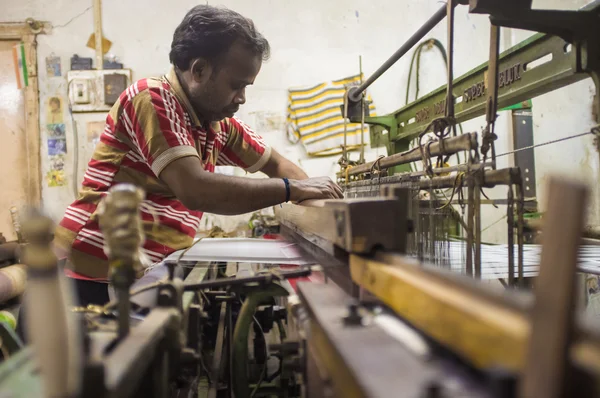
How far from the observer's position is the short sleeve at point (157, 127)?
143cm

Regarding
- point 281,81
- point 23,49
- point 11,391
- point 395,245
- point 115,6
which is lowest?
point 11,391

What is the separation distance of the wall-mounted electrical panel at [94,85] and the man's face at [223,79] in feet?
8.23

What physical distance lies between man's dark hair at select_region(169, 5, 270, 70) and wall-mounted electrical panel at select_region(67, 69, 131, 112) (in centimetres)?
244

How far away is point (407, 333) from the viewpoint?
1.79 feet

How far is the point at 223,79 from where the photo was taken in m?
1.65

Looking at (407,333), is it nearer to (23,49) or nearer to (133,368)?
(133,368)

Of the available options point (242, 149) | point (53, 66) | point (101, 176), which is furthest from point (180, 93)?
point (53, 66)

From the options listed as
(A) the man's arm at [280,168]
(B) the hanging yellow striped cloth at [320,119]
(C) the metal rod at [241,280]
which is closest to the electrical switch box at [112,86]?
(B) the hanging yellow striped cloth at [320,119]

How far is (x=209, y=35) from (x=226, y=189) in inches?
23.3

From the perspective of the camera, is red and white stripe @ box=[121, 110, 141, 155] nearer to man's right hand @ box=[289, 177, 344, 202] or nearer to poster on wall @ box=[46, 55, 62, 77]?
man's right hand @ box=[289, 177, 344, 202]

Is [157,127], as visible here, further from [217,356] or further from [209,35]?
[217,356]

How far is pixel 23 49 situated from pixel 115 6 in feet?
2.94

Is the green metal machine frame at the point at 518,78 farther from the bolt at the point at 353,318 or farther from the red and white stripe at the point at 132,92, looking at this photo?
the red and white stripe at the point at 132,92

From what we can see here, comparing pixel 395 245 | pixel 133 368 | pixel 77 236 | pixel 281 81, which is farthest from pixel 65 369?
pixel 281 81
